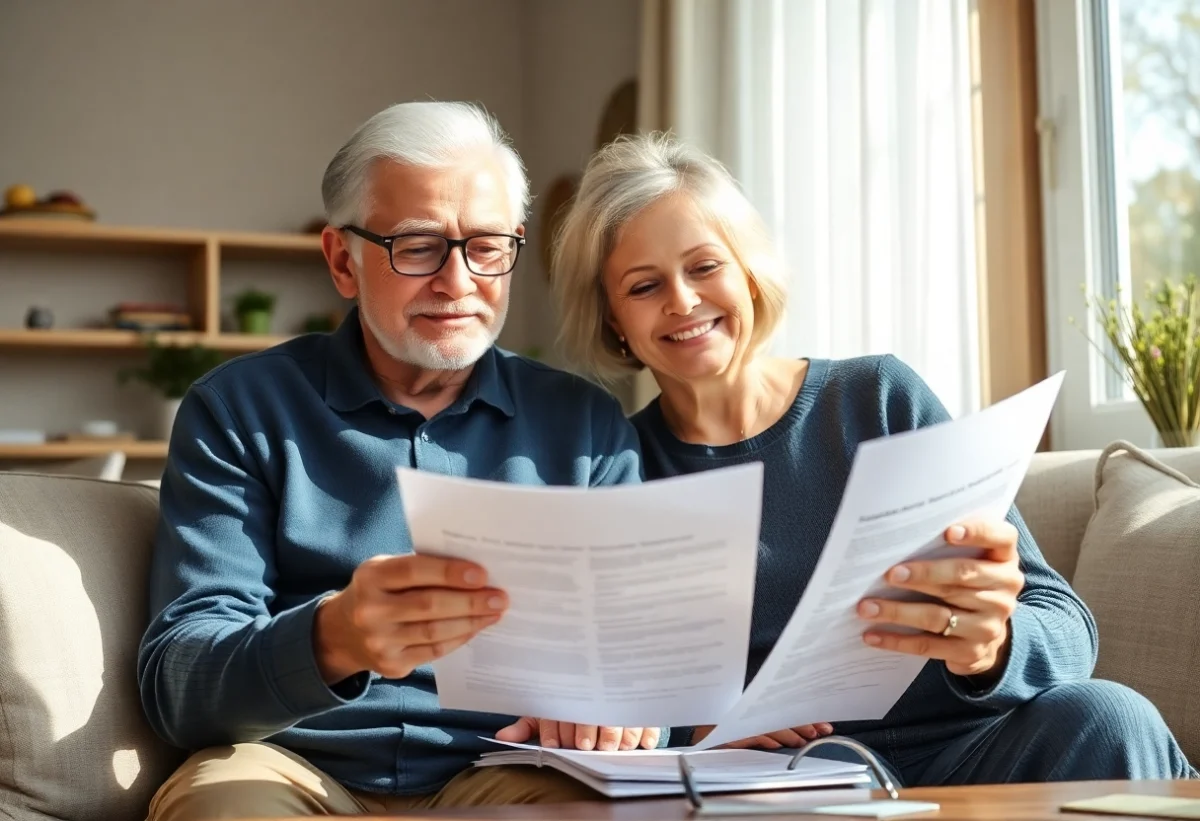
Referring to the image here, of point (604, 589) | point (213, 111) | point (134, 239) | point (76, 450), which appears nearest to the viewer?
point (604, 589)

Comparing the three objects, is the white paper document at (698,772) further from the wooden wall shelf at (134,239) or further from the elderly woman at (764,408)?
the wooden wall shelf at (134,239)

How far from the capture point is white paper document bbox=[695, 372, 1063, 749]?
928mm

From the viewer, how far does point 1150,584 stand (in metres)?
1.71

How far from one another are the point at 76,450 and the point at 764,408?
323 centimetres

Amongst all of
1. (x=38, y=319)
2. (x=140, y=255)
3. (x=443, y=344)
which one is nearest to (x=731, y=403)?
(x=443, y=344)

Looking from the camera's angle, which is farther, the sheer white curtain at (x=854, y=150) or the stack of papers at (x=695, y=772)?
the sheer white curtain at (x=854, y=150)

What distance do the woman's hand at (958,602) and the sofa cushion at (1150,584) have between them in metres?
0.63

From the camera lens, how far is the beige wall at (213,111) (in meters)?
4.62

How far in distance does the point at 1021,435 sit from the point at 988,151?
5.98 ft

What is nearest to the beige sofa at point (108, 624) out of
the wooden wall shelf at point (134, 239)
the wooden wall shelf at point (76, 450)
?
the wooden wall shelf at point (76, 450)

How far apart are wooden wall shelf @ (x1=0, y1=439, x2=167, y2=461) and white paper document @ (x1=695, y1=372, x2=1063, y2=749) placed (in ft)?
11.7

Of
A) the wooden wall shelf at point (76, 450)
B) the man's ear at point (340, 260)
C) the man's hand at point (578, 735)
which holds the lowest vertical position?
the wooden wall shelf at point (76, 450)

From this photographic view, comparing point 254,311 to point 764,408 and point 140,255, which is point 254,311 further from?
point 764,408

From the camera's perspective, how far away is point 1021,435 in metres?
1.02
